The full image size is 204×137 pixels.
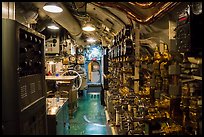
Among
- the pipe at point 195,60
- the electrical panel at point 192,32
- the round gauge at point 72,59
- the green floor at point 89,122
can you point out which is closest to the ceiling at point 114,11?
the electrical panel at point 192,32

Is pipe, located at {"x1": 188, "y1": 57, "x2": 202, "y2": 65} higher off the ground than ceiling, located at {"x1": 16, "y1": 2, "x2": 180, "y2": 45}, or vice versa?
ceiling, located at {"x1": 16, "y1": 2, "x2": 180, "y2": 45}

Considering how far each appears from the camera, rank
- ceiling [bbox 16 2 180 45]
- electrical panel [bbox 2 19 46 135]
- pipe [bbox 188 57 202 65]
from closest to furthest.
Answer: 1. pipe [bbox 188 57 202 65]
2. electrical panel [bbox 2 19 46 135]
3. ceiling [bbox 16 2 180 45]

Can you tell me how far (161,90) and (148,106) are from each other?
0.69 feet

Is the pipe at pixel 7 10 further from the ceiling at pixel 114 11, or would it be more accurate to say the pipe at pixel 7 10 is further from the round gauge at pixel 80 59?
the round gauge at pixel 80 59

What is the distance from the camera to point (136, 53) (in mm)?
2973

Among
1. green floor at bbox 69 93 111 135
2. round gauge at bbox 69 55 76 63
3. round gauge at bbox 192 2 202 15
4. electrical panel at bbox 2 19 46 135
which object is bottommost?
green floor at bbox 69 93 111 135

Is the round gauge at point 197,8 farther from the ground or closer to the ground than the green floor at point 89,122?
farther from the ground

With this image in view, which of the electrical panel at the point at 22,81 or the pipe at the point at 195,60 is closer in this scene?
the pipe at the point at 195,60

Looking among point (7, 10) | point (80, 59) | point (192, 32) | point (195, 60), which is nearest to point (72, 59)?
point (80, 59)

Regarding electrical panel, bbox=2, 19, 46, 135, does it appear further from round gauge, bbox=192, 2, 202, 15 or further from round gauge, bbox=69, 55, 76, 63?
round gauge, bbox=69, 55, 76, 63

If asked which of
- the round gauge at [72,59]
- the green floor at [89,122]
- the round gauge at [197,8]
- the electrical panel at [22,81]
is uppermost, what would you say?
the round gauge at [72,59]

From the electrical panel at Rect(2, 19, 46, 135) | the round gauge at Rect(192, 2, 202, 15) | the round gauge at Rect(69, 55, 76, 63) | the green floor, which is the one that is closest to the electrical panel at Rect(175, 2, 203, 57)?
the round gauge at Rect(192, 2, 202, 15)

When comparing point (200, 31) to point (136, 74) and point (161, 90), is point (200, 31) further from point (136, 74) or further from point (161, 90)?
point (136, 74)

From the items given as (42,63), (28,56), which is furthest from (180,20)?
(42,63)
